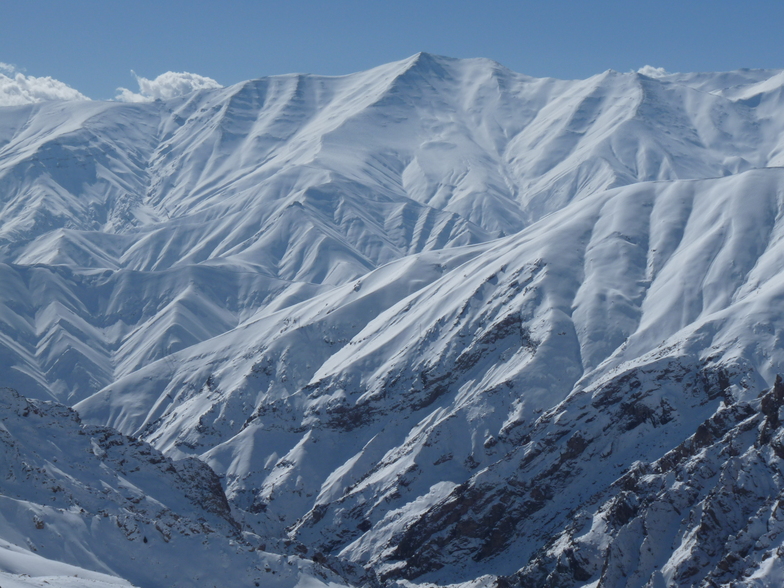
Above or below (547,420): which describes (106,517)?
above

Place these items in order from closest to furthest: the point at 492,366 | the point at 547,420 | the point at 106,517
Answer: the point at 106,517, the point at 547,420, the point at 492,366

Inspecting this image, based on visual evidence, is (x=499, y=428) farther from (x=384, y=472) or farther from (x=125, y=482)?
(x=125, y=482)

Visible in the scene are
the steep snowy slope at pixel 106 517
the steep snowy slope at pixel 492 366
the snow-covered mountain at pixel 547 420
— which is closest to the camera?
the steep snowy slope at pixel 106 517

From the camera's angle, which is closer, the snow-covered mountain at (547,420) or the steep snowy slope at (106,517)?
the steep snowy slope at (106,517)

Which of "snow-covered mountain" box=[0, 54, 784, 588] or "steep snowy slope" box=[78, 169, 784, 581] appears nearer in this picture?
"snow-covered mountain" box=[0, 54, 784, 588]

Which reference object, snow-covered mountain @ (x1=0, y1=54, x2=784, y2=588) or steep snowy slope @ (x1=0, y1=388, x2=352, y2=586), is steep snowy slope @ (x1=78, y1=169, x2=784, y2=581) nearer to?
snow-covered mountain @ (x1=0, y1=54, x2=784, y2=588)

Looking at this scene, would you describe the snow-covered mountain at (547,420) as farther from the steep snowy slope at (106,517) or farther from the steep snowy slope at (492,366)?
the steep snowy slope at (106,517)

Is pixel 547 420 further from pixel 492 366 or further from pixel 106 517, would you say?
pixel 106 517

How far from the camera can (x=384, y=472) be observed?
142 metres

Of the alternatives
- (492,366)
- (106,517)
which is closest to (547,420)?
(492,366)

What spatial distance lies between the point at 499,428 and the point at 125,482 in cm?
6706

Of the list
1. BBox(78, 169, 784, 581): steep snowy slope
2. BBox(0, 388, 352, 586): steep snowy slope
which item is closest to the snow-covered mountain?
BBox(78, 169, 784, 581): steep snowy slope

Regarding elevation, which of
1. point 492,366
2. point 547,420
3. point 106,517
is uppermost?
point 106,517

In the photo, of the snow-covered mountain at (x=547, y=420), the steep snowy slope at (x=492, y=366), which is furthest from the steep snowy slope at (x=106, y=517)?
the steep snowy slope at (x=492, y=366)
